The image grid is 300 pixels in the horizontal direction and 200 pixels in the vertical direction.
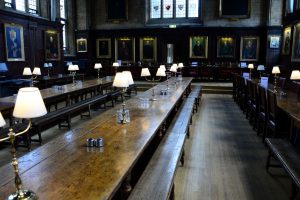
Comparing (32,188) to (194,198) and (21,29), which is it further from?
(21,29)

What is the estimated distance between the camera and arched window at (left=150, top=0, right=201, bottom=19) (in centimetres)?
1880

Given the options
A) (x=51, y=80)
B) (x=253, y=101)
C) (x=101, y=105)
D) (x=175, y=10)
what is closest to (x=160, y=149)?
(x=253, y=101)

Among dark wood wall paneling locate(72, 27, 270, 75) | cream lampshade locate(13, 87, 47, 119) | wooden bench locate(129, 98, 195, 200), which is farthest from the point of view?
dark wood wall paneling locate(72, 27, 270, 75)

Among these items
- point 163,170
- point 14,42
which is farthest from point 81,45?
point 163,170

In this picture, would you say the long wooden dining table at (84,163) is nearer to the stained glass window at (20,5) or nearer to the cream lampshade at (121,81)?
the cream lampshade at (121,81)

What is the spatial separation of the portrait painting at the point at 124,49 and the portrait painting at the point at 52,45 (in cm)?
488

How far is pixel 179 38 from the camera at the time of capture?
18766 millimetres

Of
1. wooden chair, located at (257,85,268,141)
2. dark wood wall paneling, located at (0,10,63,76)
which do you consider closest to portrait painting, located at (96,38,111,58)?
dark wood wall paneling, located at (0,10,63,76)

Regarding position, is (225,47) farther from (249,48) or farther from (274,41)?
(274,41)

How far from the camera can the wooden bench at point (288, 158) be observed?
10.5ft

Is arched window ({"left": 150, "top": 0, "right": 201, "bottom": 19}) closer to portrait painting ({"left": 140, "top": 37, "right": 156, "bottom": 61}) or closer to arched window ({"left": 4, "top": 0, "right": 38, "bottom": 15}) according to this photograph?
portrait painting ({"left": 140, "top": 37, "right": 156, "bottom": 61})

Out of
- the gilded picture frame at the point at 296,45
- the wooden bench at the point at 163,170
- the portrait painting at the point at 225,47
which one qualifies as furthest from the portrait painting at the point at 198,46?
→ the wooden bench at the point at 163,170

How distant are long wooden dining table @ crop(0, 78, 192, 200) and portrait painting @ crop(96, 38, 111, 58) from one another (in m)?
16.5

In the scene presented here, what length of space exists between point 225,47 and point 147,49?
5181 mm
